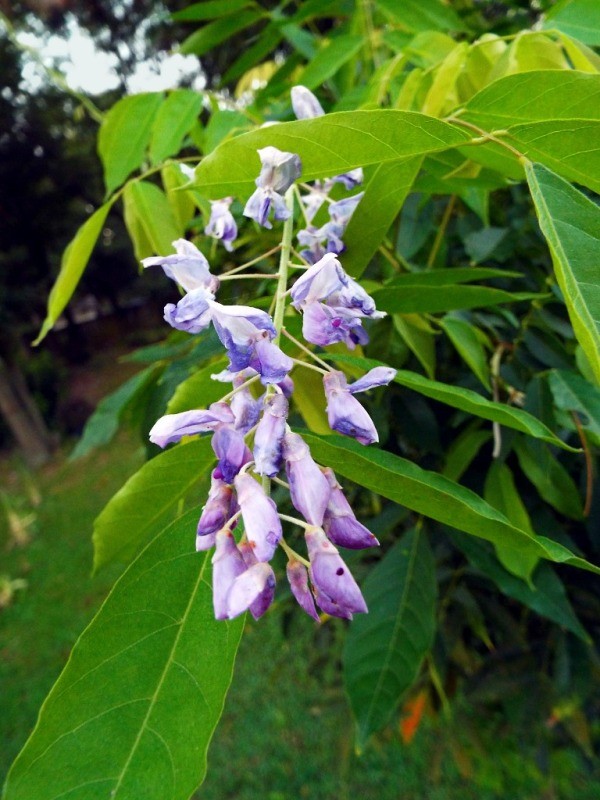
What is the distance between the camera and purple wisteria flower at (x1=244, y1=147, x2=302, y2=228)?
511 mm

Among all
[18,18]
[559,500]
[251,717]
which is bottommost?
[251,717]

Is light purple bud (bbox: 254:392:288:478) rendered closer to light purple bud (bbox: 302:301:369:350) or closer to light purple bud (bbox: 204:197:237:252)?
light purple bud (bbox: 302:301:369:350)

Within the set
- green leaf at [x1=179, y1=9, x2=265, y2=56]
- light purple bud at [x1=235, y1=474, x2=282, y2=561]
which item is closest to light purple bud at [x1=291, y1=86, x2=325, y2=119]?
light purple bud at [x1=235, y1=474, x2=282, y2=561]

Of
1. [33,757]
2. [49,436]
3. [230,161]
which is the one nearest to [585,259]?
[230,161]

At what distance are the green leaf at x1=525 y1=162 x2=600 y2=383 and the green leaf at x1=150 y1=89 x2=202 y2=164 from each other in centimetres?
65

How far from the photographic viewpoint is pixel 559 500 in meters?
0.90

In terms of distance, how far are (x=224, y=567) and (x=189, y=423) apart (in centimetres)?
11

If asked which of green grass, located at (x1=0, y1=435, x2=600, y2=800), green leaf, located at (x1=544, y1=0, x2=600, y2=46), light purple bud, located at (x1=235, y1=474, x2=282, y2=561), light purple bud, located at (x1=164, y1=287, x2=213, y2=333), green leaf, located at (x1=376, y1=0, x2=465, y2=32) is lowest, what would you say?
green grass, located at (x1=0, y1=435, x2=600, y2=800)

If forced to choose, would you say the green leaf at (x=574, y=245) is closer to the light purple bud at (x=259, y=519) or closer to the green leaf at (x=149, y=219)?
the light purple bud at (x=259, y=519)

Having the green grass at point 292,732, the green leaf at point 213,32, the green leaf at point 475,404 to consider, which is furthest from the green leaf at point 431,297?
the green leaf at point 213,32

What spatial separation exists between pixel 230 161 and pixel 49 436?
966 cm

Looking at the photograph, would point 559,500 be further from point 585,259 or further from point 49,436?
point 49,436

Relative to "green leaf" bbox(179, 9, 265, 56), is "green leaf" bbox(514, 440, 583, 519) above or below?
below

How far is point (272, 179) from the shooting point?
0.52 meters
